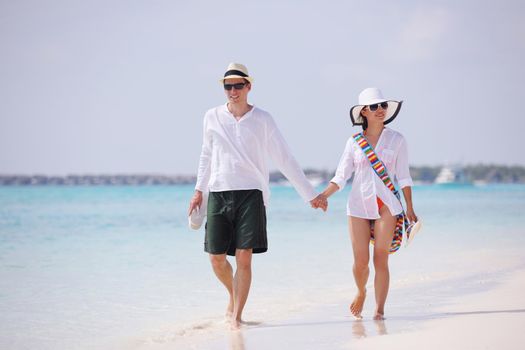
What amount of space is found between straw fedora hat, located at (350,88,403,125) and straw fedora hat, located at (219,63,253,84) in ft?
2.86

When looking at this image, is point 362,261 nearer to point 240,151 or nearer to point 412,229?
point 412,229

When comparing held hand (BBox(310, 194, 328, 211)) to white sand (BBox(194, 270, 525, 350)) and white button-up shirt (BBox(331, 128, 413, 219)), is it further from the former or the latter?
white sand (BBox(194, 270, 525, 350))

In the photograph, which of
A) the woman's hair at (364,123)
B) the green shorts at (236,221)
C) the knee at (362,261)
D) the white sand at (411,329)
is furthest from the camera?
the woman's hair at (364,123)

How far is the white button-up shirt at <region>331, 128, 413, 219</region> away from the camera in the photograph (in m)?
5.04

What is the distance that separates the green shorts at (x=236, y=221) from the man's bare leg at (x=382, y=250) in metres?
0.86

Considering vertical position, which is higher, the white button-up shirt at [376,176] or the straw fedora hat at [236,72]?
the straw fedora hat at [236,72]

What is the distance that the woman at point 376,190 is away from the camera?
5051 millimetres

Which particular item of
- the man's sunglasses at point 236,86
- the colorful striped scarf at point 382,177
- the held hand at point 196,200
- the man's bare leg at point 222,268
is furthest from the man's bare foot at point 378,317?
the man's sunglasses at point 236,86

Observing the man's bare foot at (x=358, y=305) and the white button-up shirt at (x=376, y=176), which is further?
the man's bare foot at (x=358, y=305)

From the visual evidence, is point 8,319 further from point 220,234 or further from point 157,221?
point 157,221

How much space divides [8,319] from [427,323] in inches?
143

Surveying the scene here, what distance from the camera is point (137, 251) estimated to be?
11.6 m

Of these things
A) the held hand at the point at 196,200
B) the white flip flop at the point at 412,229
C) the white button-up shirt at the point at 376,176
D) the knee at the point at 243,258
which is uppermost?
the white button-up shirt at the point at 376,176

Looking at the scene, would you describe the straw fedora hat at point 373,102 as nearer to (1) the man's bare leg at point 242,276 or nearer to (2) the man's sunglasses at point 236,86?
(2) the man's sunglasses at point 236,86
